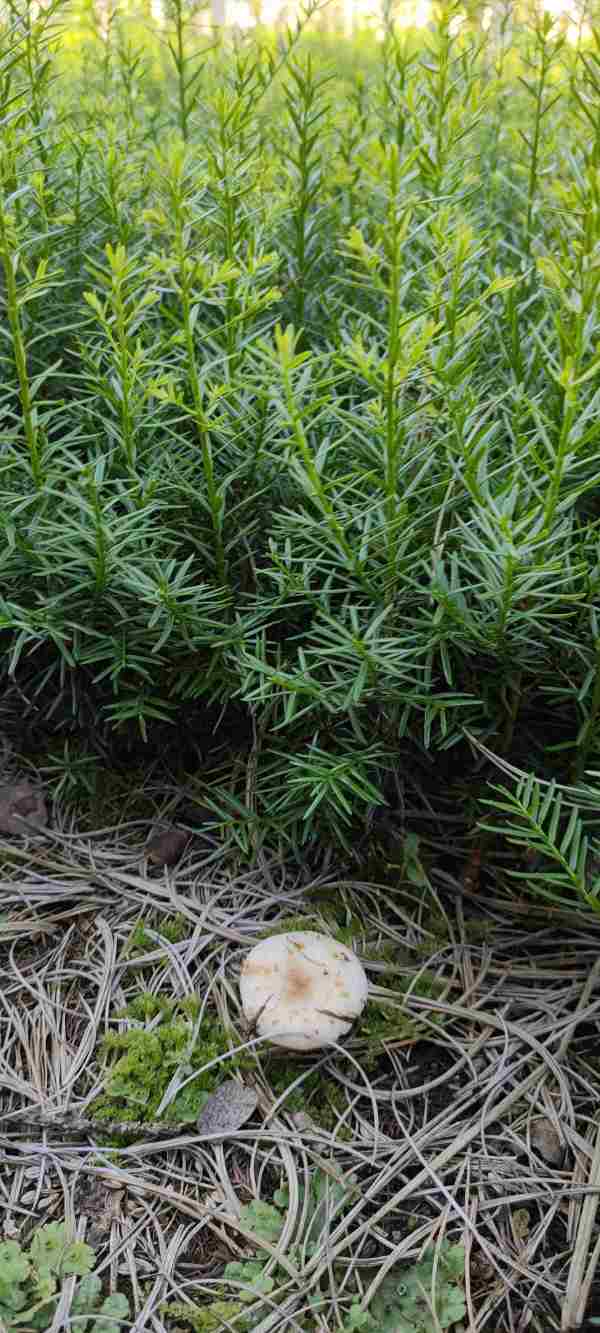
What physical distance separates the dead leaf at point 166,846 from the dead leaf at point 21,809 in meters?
0.26

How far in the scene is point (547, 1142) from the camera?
168 cm

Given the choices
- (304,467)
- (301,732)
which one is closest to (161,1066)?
(301,732)

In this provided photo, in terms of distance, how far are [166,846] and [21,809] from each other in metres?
0.33

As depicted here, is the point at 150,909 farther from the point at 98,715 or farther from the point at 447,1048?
the point at 447,1048

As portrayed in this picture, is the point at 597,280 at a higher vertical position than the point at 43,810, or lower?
higher

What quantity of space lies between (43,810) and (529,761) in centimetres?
104

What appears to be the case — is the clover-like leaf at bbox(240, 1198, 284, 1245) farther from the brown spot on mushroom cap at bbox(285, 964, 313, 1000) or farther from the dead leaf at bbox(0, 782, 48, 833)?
the dead leaf at bbox(0, 782, 48, 833)

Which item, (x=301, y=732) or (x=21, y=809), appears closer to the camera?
(x=301, y=732)

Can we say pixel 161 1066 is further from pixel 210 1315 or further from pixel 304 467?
pixel 304 467

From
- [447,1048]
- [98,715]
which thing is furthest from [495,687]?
[98,715]

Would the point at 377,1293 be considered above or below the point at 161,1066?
below

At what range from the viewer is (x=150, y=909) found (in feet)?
6.68

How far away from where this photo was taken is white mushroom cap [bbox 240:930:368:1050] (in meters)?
1.71

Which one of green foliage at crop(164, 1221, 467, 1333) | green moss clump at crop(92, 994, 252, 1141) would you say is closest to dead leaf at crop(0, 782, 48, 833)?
green moss clump at crop(92, 994, 252, 1141)
